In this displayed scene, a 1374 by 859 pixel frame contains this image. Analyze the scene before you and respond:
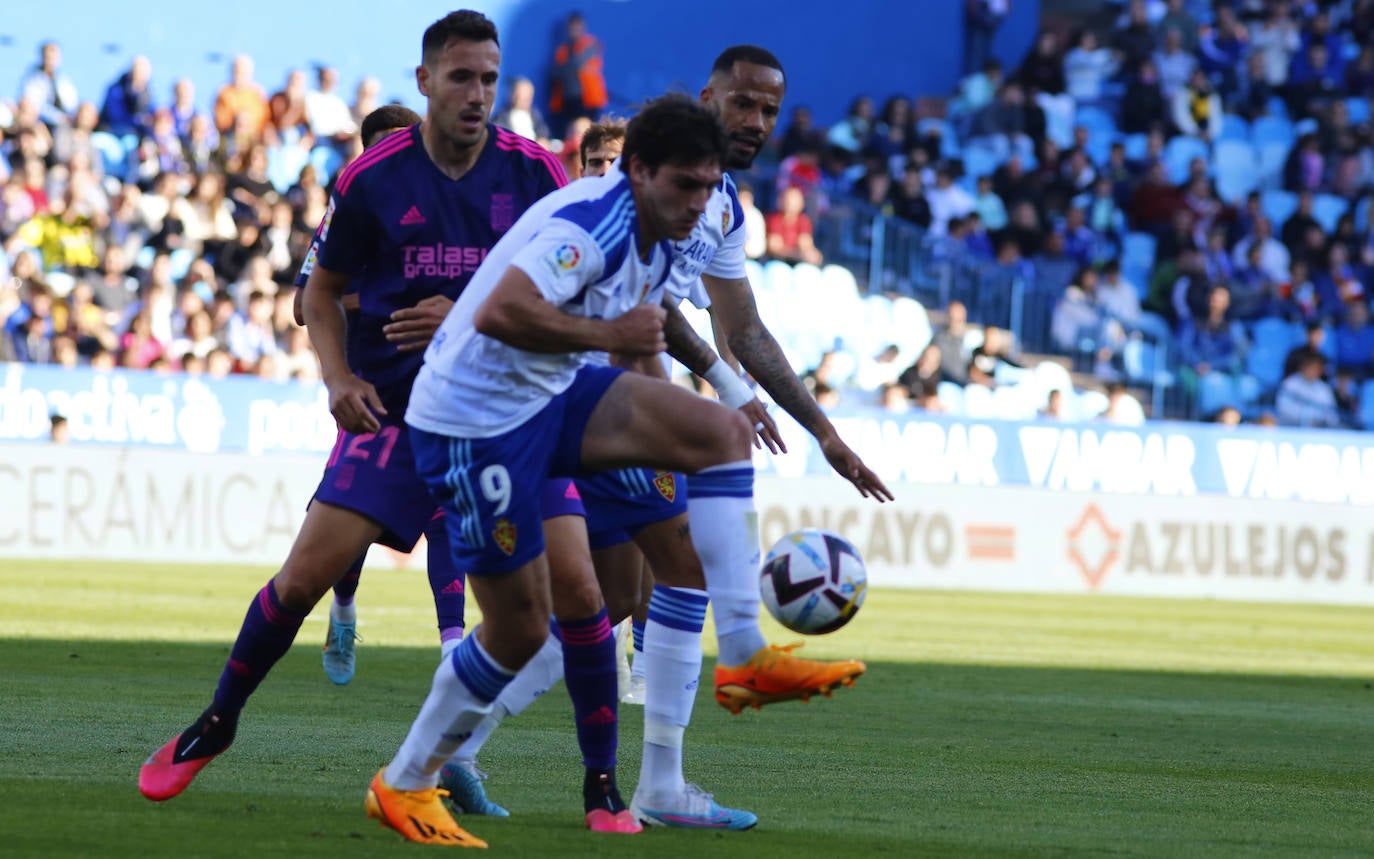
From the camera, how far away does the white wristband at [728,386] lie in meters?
6.35

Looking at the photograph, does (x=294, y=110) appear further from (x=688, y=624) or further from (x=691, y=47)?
(x=688, y=624)

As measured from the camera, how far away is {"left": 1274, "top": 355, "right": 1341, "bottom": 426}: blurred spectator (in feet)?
80.1

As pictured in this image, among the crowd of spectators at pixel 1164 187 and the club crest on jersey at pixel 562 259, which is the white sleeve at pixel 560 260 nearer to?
the club crest on jersey at pixel 562 259

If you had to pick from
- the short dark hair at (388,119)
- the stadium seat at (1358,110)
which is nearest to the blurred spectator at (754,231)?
the stadium seat at (1358,110)

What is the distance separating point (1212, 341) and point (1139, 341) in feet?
4.66

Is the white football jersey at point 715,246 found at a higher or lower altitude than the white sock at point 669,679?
higher

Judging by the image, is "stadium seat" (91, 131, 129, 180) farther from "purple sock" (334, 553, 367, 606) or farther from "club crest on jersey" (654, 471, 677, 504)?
"club crest on jersey" (654, 471, 677, 504)

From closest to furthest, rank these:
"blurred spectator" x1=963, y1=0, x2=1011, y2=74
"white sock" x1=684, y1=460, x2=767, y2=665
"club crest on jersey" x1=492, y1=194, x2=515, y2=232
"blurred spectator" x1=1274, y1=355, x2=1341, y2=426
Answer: "white sock" x1=684, y1=460, x2=767, y2=665 < "club crest on jersey" x1=492, y1=194, x2=515, y2=232 < "blurred spectator" x1=1274, y1=355, x2=1341, y2=426 < "blurred spectator" x1=963, y1=0, x2=1011, y2=74

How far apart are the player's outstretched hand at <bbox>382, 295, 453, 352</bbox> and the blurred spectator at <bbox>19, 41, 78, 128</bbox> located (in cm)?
1746

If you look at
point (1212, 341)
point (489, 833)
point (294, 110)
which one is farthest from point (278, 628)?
point (1212, 341)

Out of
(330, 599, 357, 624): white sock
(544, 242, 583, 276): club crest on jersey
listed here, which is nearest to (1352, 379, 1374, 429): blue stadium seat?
(330, 599, 357, 624): white sock

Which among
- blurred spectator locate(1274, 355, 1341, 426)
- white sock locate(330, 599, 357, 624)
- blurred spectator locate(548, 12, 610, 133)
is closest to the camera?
white sock locate(330, 599, 357, 624)

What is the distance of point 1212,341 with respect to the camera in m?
25.5

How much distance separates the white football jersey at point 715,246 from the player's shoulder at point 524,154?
455 mm
